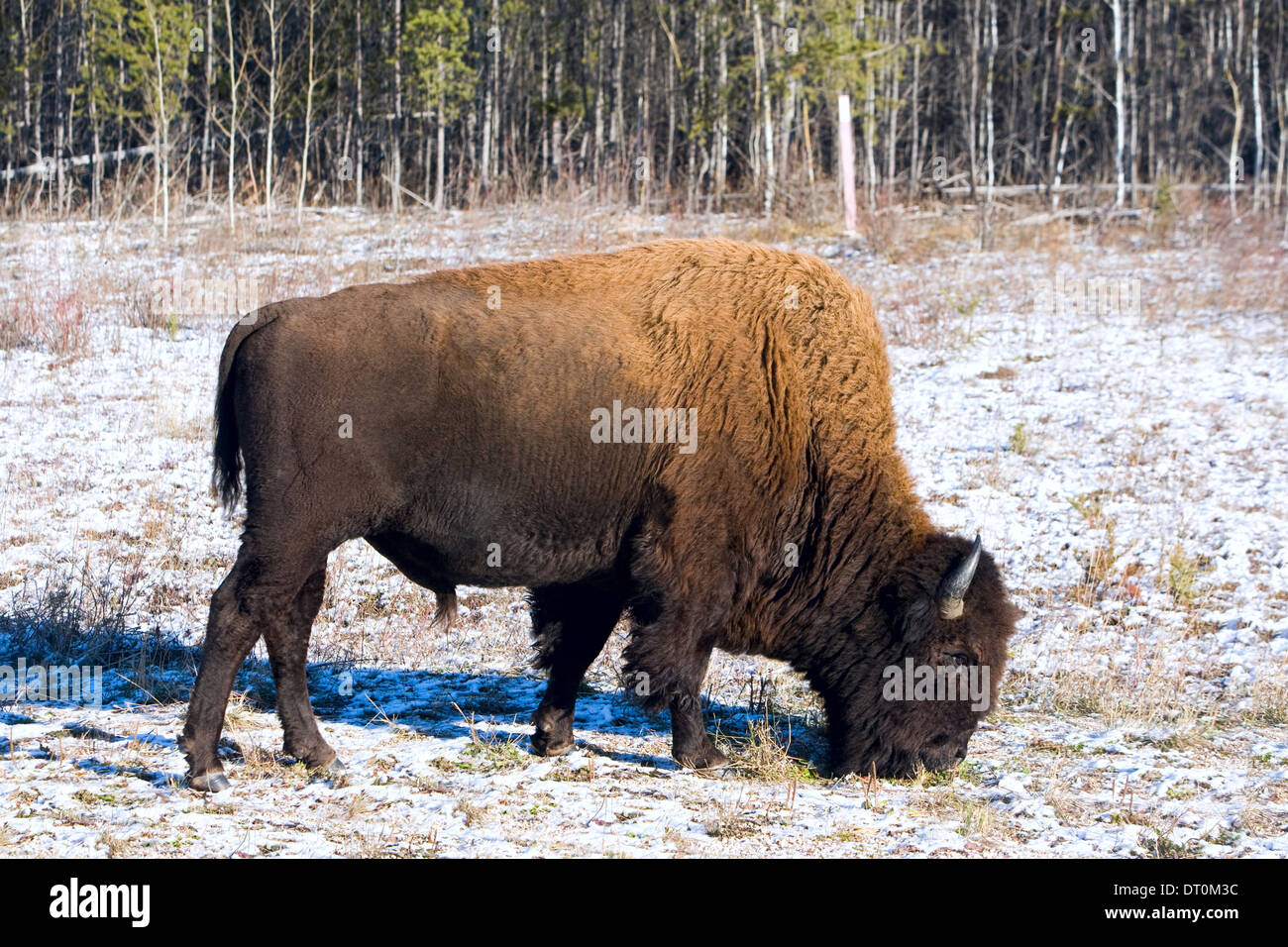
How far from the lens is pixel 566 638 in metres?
5.79

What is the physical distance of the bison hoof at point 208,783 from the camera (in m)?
4.75

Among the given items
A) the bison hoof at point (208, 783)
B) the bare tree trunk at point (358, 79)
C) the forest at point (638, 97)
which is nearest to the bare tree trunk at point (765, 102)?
the forest at point (638, 97)

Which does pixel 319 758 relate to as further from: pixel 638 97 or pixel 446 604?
pixel 638 97

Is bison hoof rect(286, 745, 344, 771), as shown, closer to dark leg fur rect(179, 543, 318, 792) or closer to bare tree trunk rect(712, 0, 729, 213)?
dark leg fur rect(179, 543, 318, 792)

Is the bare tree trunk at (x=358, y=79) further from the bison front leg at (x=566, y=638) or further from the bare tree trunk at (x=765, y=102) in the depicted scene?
the bison front leg at (x=566, y=638)

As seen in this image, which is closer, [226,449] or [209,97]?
[226,449]

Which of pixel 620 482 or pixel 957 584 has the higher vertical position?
pixel 620 482

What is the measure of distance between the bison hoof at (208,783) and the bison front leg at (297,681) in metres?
0.42

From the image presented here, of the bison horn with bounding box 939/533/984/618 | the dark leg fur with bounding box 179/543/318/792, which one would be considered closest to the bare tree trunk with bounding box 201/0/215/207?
the dark leg fur with bounding box 179/543/318/792

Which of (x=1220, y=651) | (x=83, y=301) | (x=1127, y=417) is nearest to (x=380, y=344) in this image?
(x=1220, y=651)

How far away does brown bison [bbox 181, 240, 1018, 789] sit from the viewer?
491 cm

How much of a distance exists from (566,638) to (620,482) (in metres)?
0.97

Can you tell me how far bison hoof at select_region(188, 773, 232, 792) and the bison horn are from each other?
10.6ft

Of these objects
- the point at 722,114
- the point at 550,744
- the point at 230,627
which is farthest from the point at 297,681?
the point at 722,114
